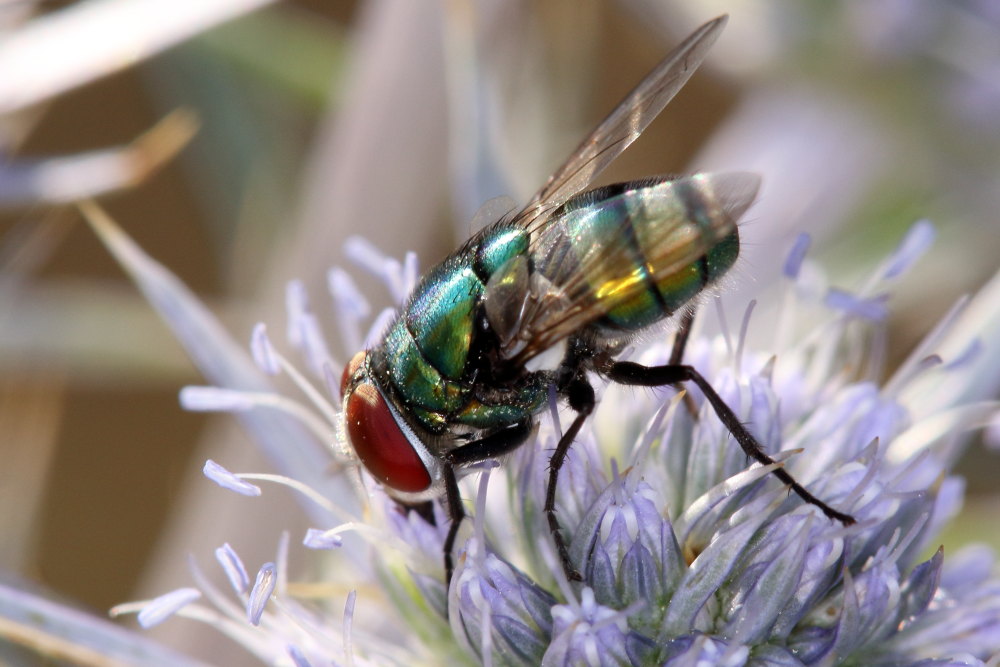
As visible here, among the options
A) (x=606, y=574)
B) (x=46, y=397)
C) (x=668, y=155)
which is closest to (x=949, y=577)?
(x=606, y=574)

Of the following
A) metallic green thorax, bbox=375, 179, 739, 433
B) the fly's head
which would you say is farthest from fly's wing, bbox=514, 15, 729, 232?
the fly's head

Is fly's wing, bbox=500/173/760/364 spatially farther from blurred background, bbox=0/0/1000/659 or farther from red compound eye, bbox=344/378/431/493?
blurred background, bbox=0/0/1000/659

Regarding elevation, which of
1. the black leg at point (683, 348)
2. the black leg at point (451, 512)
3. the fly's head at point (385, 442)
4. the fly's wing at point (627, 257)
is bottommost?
the black leg at point (451, 512)

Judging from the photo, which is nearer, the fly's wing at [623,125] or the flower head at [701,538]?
the flower head at [701,538]

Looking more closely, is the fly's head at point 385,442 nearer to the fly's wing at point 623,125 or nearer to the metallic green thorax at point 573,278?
the metallic green thorax at point 573,278

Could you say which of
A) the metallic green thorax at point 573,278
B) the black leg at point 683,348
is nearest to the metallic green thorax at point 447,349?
the metallic green thorax at point 573,278

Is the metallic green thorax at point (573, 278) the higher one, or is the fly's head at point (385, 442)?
the metallic green thorax at point (573, 278)

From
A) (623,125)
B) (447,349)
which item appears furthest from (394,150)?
(447,349)
